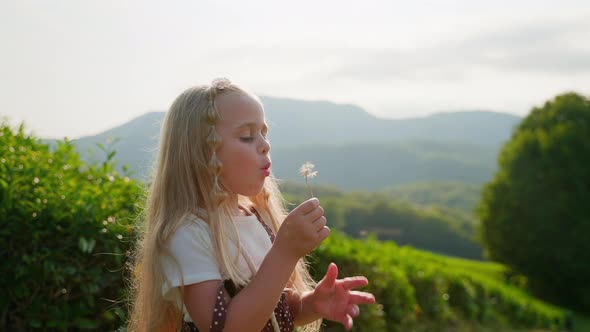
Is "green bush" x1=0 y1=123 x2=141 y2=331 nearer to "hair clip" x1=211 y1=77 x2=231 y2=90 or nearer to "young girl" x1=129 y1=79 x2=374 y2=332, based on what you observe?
"young girl" x1=129 y1=79 x2=374 y2=332

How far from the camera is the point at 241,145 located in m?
2.19

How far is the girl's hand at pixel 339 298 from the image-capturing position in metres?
2.24

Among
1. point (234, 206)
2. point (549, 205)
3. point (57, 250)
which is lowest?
point (549, 205)

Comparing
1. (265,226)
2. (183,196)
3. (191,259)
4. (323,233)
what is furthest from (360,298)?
(183,196)

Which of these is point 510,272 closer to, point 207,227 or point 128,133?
point 128,133

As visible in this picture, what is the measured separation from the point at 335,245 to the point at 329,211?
29.7m

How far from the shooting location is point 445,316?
8773 millimetres

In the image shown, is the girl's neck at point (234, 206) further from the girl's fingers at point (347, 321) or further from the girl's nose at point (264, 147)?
the girl's fingers at point (347, 321)

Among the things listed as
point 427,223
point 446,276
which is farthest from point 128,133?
point 427,223

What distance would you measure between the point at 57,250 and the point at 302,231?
1834 mm

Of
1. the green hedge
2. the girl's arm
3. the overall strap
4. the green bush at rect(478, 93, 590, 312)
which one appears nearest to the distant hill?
the green bush at rect(478, 93, 590, 312)

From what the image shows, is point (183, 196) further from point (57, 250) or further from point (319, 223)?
point (57, 250)

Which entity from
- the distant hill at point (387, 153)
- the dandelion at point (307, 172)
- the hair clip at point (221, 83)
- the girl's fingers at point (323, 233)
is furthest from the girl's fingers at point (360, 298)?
the distant hill at point (387, 153)

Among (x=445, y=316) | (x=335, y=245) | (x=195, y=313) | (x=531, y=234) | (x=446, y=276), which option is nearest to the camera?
(x=195, y=313)
